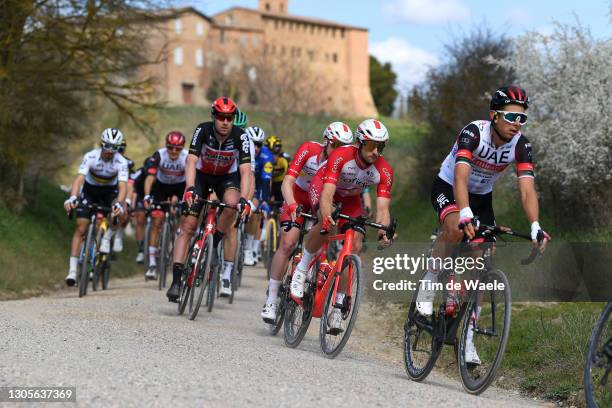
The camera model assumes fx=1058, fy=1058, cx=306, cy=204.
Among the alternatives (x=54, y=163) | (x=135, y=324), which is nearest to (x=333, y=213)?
(x=135, y=324)

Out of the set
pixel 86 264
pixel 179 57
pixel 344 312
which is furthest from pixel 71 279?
pixel 179 57

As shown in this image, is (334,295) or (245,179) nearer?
(334,295)

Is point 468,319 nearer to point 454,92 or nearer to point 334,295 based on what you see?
point 334,295

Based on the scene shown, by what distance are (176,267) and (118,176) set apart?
3.64 m

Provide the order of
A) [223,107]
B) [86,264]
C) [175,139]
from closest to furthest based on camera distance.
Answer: [223,107]
[86,264]
[175,139]

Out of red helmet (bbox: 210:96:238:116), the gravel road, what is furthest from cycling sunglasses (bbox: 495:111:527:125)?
red helmet (bbox: 210:96:238:116)

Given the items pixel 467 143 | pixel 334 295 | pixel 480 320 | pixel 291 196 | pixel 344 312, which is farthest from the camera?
pixel 291 196

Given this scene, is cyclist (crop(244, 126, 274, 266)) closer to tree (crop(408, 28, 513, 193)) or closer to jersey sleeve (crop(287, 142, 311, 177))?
jersey sleeve (crop(287, 142, 311, 177))

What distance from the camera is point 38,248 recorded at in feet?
74.2

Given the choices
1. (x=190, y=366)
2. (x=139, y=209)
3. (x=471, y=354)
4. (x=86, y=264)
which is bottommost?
(x=190, y=366)

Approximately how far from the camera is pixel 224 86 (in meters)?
92.5

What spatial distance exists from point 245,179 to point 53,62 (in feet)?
46.4

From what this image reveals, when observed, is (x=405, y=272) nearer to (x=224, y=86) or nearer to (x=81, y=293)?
(x=81, y=293)

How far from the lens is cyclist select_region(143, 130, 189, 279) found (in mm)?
16547
